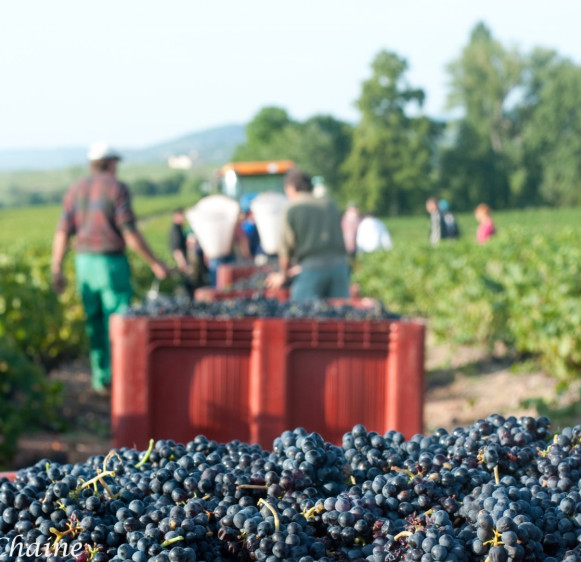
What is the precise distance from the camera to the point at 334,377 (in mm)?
4801

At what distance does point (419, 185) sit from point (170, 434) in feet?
237

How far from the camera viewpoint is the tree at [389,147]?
74625mm

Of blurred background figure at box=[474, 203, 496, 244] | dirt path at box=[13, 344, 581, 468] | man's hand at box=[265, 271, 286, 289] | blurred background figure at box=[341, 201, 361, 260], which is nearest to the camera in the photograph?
dirt path at box=[13, 344, 581, 468]

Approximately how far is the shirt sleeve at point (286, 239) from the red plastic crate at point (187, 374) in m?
2.32

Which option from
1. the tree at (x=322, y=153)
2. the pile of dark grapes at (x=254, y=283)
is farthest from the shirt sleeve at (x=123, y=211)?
the tree at (x=322, y=153)

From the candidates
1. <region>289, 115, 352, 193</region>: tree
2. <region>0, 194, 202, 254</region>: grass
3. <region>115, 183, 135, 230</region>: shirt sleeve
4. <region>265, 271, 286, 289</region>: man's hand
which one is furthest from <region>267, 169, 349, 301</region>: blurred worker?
<region>289, 115, 352, 193</region>: tree

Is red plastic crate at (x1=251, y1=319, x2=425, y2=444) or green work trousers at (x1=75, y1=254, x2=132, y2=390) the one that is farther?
green work trousers at (x1=75, y1=254, x2=132, y2=390)

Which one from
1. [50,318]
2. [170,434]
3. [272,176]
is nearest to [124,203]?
[50,318]

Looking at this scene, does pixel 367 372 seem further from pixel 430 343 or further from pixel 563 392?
pixel 430 343

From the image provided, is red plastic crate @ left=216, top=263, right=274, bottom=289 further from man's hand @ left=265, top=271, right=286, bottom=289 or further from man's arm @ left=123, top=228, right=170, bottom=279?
man's hand @ left=265, top=271, right=286, bottom=289

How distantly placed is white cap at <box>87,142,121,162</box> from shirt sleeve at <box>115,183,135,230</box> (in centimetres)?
38

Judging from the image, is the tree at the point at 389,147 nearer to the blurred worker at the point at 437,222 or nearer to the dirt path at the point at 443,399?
the blurred worker at the point at 437,222

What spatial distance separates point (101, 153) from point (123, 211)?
A: 67 cm

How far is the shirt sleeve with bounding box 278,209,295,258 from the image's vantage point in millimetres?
7035
